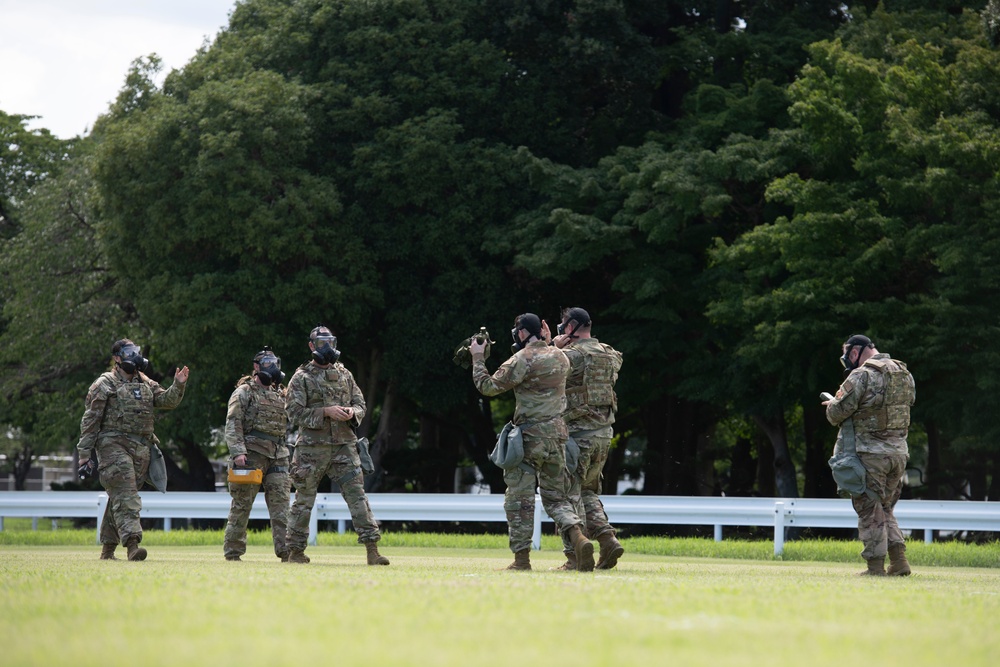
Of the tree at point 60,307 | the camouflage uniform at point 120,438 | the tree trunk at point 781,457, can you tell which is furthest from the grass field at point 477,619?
the tree at point 60,307

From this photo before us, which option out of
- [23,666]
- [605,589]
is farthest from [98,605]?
[605,589]

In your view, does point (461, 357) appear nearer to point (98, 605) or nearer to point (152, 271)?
point (98, 605)

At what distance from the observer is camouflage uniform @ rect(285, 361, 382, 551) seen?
14992mm

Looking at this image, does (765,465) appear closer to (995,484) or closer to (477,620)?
(995,484)

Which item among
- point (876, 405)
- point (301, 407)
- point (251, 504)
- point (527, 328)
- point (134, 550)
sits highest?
point (527, 328)

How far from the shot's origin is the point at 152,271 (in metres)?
35.0

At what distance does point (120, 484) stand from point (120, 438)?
517 millimetres

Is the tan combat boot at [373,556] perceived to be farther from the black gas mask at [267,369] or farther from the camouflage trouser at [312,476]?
the black gas mask at [267,369]

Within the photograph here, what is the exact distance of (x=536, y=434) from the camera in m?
13.9

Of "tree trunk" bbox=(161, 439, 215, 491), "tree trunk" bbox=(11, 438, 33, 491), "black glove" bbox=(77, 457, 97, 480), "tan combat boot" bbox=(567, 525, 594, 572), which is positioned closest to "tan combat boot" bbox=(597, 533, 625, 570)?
"tan combat boot" bbox=(567, 525, 594, 572)

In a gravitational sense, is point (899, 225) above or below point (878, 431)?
above

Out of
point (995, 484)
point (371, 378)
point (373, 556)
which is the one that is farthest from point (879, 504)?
point (371, 378)

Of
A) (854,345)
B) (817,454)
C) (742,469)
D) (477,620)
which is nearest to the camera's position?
(477,620)

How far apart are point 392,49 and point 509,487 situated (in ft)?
76.5
